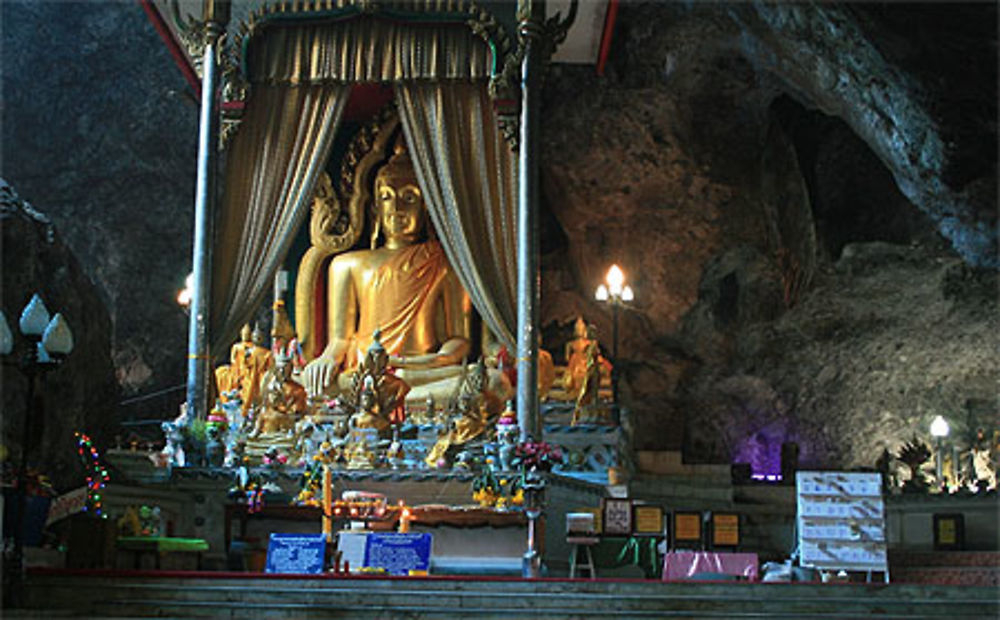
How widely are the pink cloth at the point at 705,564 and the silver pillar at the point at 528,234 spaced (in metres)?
3.12

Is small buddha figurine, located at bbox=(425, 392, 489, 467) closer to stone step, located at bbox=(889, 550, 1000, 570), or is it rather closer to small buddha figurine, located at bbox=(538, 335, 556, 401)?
small buddha figurine, located at bbox=(538, 335, 556, 401)

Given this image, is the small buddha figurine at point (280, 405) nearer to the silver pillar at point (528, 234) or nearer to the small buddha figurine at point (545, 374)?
the silver pillar at point (528, 234)

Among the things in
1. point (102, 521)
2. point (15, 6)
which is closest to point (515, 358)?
point (102, 521)

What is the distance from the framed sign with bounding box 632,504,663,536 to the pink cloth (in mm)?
352

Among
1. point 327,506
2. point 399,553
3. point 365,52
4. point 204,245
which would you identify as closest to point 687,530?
point 399,553

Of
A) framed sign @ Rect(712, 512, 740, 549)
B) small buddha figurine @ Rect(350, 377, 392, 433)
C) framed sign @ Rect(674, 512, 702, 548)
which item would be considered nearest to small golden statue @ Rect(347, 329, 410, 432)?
small buddha figurine @ Rect(350, 377, 392, 433)

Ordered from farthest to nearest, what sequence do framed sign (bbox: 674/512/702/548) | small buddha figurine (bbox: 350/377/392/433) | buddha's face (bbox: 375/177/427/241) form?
buddha's face (bbox: 375/177/427/241), small buddha figurine (bbox: 350/377/392/433), framed sign (bbox: 674/512/702/548)

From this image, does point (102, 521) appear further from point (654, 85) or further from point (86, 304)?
point (654, 85)

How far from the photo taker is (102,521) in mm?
8484

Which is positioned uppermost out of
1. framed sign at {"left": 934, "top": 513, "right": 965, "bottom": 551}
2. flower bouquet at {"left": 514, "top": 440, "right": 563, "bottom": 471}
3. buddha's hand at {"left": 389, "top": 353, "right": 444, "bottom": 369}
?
buddha's hand at {"left": 389, "top": 353, "right": 444, "bottom": 369}

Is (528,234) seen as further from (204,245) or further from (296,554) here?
(296,554)

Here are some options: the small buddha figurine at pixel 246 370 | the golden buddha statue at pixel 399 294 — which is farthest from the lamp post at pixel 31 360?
the golden buddha statue at pixel 399 294

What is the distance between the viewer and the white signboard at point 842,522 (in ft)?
30.1

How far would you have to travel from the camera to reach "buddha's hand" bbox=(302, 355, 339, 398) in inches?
571
